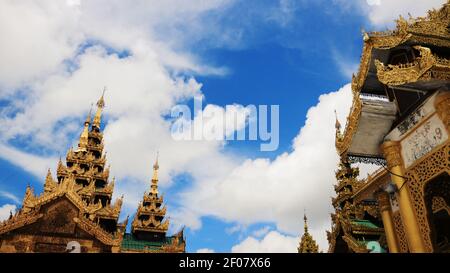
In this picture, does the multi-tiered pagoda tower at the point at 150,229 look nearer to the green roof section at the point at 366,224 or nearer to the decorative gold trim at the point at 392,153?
the green roof section at the point at 366,224

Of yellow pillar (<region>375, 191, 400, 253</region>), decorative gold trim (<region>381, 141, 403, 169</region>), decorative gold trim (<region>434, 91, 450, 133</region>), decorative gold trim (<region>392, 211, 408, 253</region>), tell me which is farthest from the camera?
yellow pillar (<region>375, 191, 400, 253</region>)

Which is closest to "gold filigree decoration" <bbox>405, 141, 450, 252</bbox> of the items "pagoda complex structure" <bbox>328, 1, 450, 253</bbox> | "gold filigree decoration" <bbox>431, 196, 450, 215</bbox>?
"pagoda complex structure" <bbox>328, 1, 450, 253</bbox>

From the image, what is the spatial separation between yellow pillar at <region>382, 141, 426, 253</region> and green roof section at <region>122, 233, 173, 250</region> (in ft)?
78.5

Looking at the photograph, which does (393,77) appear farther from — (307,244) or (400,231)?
(307,244)

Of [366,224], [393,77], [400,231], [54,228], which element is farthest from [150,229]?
[393,77]

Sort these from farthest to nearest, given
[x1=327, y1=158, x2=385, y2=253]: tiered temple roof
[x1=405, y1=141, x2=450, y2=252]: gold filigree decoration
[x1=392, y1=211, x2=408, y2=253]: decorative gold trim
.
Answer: [x1=327, y1=158, x2=385, y2=253]: tiered temple roof
[x1=392, y1=211, x2=408, y2=253]: decorative gold trim
[x1=405, y1=141, x2=450, y2=252]: gold filigree decoration

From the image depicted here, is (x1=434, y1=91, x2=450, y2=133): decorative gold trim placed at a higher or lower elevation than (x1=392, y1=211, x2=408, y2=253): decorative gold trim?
higher

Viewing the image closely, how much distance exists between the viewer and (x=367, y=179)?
14914 millimetres

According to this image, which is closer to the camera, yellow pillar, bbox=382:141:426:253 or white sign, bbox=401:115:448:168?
white sign, bbox=401:115:448:168

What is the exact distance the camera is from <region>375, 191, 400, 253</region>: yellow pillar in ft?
41.5

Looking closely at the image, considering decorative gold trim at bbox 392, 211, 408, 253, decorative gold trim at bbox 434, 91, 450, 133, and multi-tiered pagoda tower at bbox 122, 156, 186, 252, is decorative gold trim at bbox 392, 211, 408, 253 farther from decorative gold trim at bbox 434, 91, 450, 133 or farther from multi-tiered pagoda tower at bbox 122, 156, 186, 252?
multi-tiered pagoda tower at bbox 122, 156, 186, 252

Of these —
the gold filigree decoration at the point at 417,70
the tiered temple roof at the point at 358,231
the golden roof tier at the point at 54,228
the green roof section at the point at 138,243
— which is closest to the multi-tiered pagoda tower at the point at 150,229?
the green roof section at the point at 138,243

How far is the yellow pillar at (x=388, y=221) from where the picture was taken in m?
A: 12.6

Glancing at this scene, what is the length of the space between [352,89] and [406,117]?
221cm
